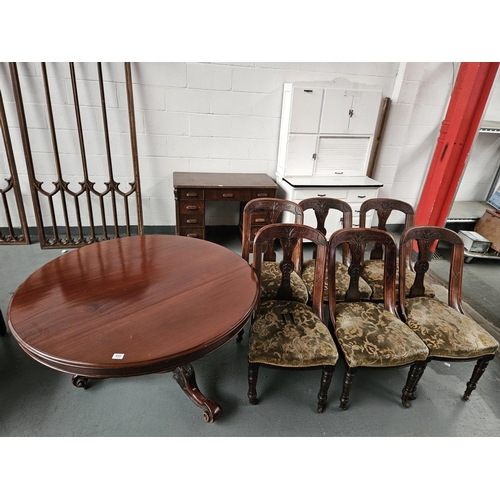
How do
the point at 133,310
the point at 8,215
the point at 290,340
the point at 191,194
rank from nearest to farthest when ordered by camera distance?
1. the point at 133,310
2. the point at 290,340
3. the point at 191,194
4. the point at 8,215

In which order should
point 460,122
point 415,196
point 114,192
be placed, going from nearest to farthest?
point 460,122, point 114,192, point 415,196

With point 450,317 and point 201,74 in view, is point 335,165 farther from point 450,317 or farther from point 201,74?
point 450,317

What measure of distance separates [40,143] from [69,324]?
2648 millimetres

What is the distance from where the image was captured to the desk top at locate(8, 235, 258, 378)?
1039 millimetres

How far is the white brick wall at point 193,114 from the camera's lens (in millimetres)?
2889

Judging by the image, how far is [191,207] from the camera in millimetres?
2969

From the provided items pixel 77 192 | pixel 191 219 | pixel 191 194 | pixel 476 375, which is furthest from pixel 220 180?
pixel 476 375

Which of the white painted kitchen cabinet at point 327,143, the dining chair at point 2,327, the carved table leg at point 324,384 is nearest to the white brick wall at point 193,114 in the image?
the white painted kitchen cabinet at point 327,143

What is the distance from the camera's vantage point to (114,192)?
3.20 meters

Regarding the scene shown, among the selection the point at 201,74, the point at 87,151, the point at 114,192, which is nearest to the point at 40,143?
the point at 87,151

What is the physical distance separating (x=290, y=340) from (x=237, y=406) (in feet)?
1.66

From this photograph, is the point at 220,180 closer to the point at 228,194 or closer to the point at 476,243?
the point at 228,194

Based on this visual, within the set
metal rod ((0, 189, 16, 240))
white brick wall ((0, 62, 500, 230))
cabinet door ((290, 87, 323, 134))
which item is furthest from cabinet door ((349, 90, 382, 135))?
metal rod ((0, 189, 16, 240))

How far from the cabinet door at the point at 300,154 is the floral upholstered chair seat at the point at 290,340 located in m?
2.00
